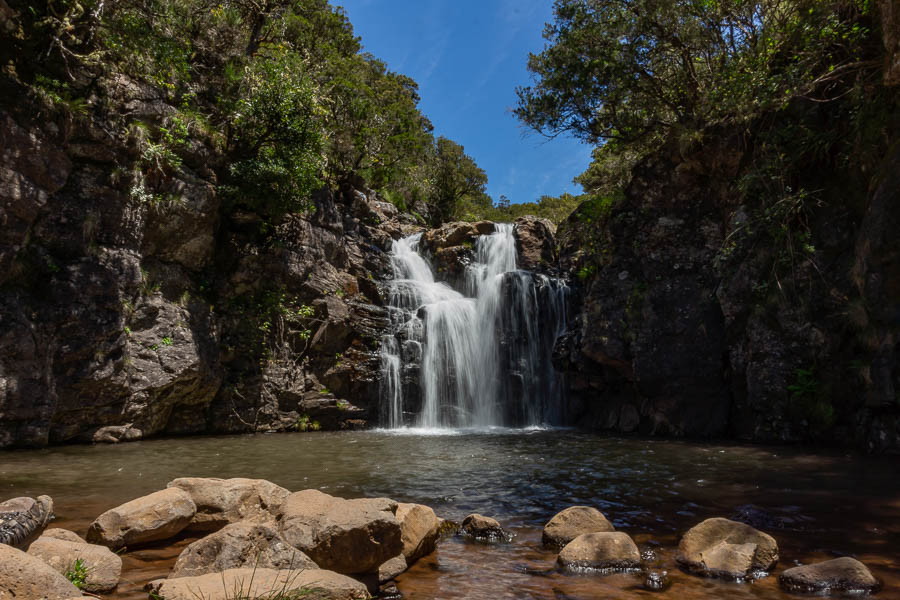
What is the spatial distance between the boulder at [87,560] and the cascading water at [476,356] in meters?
13.8

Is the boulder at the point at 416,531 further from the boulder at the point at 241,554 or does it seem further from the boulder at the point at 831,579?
the boulder at the point at 831,579

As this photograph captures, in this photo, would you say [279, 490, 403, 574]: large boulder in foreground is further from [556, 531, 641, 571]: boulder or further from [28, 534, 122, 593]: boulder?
[556, 531, 641, 571]: boulder

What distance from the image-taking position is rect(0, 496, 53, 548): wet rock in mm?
4523

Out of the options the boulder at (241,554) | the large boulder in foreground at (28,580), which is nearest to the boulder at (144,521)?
the boulder at (241,554)

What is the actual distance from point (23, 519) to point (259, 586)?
3.47m

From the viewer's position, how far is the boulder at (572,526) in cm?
483

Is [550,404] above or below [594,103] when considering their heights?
below

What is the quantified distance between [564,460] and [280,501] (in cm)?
612

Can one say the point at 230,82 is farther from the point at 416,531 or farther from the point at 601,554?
the point at 601,554

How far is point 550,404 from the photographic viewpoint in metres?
17.9

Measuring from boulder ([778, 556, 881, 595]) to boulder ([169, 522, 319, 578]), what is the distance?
3537 millimetres

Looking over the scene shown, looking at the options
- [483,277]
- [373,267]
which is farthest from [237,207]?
[483,277]

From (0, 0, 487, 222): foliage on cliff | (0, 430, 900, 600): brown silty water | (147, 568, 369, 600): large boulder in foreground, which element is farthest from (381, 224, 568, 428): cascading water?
(147, 568, 369, 600): large boulder in foreground

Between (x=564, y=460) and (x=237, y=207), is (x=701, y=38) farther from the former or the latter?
(x=237, y=207)
